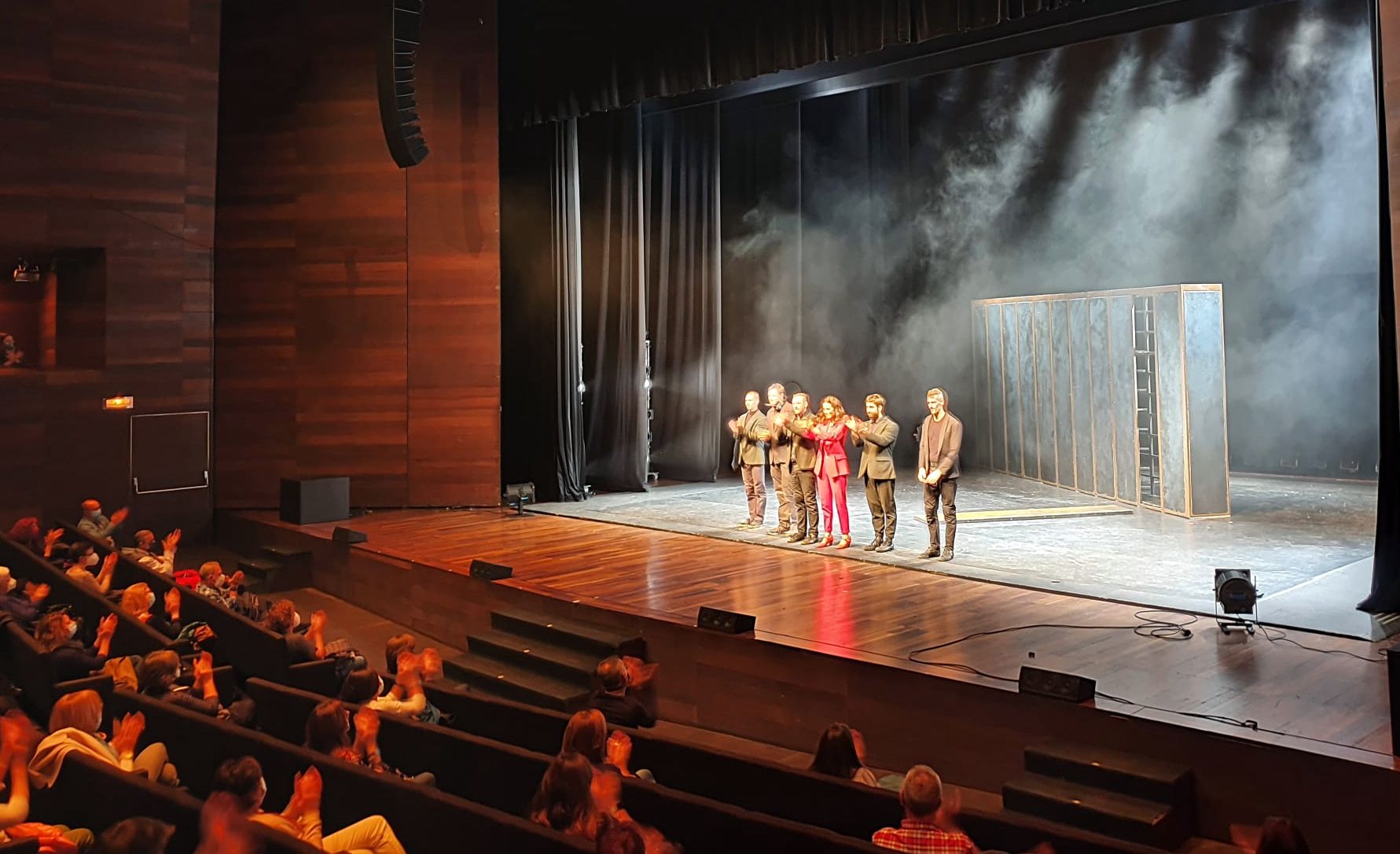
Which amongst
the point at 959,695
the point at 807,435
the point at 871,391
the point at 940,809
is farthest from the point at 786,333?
the point at 940,809

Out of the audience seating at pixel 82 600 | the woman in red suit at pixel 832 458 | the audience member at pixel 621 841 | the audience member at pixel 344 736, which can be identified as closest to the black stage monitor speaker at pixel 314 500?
the audience seating at pixel 82 600

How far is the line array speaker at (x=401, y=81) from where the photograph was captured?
27.3ft

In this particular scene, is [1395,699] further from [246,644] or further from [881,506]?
[246,644]

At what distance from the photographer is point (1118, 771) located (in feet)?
14.9

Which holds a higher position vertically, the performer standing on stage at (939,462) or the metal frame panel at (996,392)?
the metal frame panel at (996,392)

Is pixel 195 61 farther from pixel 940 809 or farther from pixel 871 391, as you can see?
pixel 940 809

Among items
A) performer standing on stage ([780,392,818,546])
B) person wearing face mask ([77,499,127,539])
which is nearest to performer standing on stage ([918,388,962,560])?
performer standing on stage ([780,392,818,546])

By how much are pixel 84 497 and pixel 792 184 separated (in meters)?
8.95

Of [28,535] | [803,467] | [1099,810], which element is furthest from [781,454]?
[28,535]

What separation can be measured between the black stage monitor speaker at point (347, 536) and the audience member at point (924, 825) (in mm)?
7077

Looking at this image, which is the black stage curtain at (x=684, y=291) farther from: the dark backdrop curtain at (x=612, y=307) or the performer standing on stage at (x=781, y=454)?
the performer standing on stage at (x=781, y=454)

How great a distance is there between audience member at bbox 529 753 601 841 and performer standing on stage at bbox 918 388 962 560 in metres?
4.99

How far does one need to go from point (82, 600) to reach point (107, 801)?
3.43m

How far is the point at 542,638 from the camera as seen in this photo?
713cm
